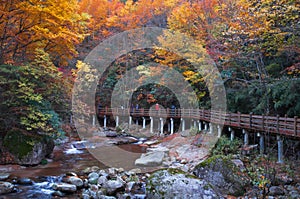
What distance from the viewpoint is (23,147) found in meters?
10.6

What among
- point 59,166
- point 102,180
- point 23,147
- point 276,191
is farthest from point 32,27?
point 276,191

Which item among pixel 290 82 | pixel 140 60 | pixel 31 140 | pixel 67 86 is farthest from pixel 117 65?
pixel 290 82

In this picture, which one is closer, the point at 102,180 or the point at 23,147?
the point at 102,180

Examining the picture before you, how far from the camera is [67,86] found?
1194 centimetres

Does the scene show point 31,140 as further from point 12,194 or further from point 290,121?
point 290,121

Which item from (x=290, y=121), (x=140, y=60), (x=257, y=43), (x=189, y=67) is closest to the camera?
(x=290, y=121)

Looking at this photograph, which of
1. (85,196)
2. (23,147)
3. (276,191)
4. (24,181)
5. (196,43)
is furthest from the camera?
(196,43)

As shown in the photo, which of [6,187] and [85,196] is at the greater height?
[6,187]

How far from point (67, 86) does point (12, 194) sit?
18.2 feet

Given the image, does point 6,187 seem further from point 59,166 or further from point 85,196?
point 59,166

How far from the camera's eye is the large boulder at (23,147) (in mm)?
10453

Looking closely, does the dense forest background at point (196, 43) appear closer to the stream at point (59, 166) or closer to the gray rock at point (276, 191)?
the stream at point (59, 166)

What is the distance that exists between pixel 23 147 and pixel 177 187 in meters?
7.54

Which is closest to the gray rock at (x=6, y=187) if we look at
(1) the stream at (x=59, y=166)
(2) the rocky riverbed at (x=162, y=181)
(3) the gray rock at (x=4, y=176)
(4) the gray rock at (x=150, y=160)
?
(2) the rocky riverbed at (x=162, y=181)
